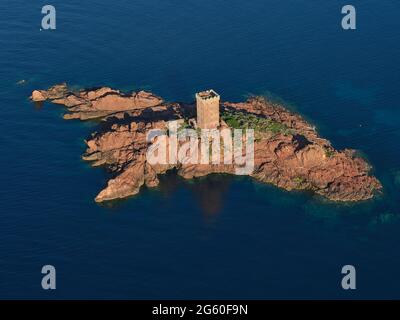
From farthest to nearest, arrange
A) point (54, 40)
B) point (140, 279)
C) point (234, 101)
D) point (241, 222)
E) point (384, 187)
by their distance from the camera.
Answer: point (54, 40) < point (234, 101) < point (384, 187) < point (241, 222) < point (140, 279)

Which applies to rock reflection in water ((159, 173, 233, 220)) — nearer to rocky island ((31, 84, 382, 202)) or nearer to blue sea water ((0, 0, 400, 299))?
blue sea water ((0, 0, 400, 299))

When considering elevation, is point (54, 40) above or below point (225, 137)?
above

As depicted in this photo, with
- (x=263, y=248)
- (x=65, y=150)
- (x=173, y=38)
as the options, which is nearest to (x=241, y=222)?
(x=263, y=248)

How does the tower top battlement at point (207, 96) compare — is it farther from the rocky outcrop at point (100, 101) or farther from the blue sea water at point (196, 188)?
the rocky outcrop at point (100, 101)

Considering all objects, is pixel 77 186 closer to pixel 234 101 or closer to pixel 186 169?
pixel 186 169

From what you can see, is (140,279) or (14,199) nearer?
(140,279)

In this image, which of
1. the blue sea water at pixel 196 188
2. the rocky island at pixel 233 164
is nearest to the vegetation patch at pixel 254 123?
the rocky island at pixel 233 164

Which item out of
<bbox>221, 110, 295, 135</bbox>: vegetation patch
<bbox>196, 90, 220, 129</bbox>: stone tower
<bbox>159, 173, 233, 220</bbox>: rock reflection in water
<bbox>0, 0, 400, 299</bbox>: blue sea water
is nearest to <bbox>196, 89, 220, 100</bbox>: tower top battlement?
<bbox>196, 90, 220, 129</bbox>: stone tower
